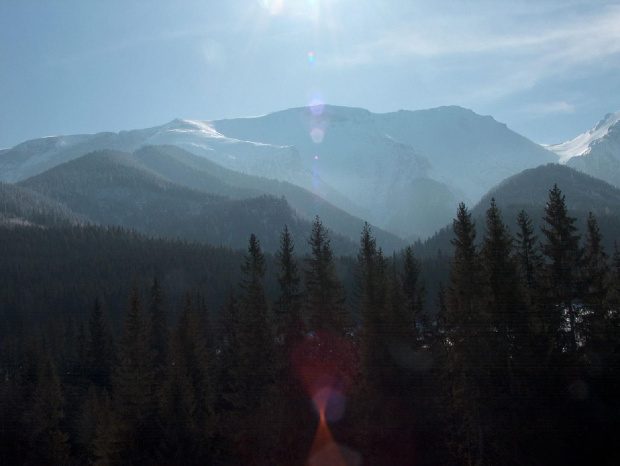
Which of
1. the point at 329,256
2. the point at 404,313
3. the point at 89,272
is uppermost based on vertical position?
the point at 329,256

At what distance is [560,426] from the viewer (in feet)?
102

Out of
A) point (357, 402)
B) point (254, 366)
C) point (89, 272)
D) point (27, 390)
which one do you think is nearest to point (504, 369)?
point (357, 402)

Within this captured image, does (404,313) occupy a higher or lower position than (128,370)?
higher

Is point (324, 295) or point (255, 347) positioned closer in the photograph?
point (324, 295)

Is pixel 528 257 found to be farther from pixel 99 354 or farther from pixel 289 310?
pixel 99 354

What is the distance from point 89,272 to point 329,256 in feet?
431

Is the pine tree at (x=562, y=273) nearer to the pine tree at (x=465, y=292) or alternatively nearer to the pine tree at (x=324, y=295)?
the pine tree at (x=465, y=292)

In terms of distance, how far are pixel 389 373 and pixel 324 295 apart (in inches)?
249

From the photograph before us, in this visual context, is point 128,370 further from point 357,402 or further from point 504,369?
point 504,369

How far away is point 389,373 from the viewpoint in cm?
3566

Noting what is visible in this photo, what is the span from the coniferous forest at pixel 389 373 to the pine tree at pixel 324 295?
0.30 ft

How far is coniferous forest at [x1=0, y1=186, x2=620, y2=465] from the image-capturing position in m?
31.5

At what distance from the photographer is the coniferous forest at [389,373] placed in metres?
31.5

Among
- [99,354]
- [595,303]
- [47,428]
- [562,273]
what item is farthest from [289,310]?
[99,354]
